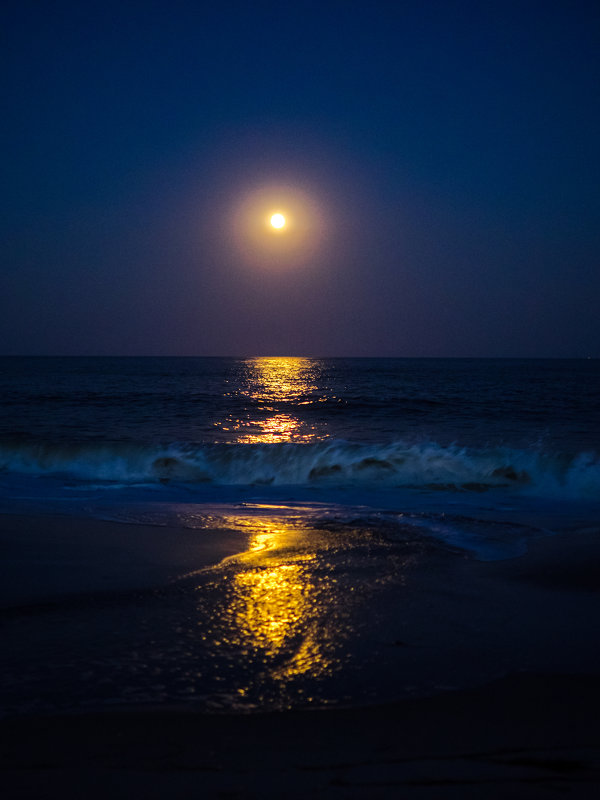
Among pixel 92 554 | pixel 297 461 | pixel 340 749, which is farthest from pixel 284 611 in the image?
pixel 297 461

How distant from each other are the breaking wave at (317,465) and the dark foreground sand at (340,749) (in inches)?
371

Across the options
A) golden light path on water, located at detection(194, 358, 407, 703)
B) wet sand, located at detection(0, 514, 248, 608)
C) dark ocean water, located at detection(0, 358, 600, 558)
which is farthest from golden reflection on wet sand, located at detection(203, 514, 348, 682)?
dark ocean water, located at detection(0, 358, 600, 558)

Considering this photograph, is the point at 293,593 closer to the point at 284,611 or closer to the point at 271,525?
the point at 284,611

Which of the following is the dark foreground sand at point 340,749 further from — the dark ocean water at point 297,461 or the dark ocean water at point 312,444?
the dark ocean water at point 312,444

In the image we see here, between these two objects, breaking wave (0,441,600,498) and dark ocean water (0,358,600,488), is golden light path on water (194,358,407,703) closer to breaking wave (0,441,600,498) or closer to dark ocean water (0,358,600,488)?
breaking wave (0,441,600,498)

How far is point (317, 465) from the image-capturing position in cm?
1393

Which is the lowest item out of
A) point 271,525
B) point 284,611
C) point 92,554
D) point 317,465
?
point 317,465

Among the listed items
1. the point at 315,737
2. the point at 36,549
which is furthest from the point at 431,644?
the point at 36,549

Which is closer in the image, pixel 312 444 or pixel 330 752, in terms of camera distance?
pixel 330 752

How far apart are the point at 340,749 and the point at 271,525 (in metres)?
4.99

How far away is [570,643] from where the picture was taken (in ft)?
Result: 11.6

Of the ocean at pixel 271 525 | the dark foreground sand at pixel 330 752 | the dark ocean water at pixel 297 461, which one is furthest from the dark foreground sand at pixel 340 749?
the dark ocean water at pixel 297 461

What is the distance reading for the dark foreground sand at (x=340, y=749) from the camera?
213 centimetres

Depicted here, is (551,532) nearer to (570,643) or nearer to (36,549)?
(570,643)
